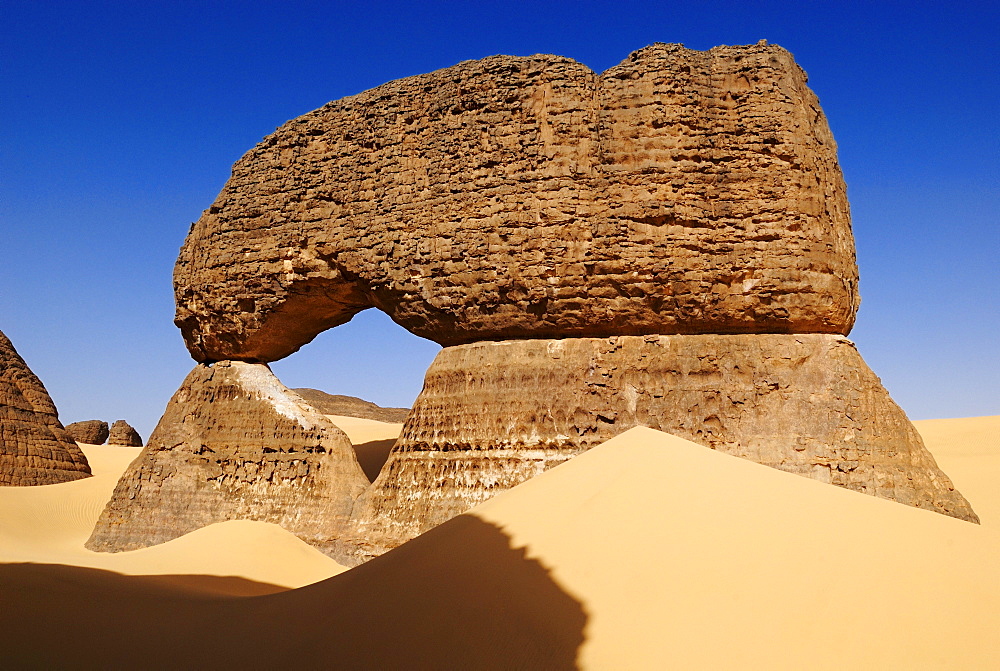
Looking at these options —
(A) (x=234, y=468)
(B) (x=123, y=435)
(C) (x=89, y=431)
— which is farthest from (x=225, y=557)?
(C) (x=89, y=431)

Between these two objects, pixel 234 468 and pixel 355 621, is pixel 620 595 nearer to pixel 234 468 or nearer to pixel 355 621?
pixel 355 621

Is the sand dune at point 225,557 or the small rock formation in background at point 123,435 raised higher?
the small rock formation in background at point 123,435

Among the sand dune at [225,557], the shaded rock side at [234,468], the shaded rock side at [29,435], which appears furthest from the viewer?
the shaded rock side at [29,435]

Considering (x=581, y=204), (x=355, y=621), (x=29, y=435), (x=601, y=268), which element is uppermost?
(x=581, y=204)

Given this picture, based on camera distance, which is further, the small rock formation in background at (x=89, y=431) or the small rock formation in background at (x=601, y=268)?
the small rock formation in background at (x=89, y=431)

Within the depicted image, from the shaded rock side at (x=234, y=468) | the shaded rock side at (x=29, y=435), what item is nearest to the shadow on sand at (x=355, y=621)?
the shaded rock side at (x=234, y=468)

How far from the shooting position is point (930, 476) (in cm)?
644

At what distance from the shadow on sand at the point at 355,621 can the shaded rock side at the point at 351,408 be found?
22.6m

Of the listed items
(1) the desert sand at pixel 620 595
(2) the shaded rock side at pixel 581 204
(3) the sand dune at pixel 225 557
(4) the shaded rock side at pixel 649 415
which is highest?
(2) the shaded rock side at pixel 581 204

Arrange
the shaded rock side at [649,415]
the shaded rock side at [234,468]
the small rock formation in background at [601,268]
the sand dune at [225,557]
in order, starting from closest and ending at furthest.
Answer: the sand dune at [225,557]
the shaded rock side at [649,415]
the small rock formation in background at [601,268]
the shaded rock side at [234,468]

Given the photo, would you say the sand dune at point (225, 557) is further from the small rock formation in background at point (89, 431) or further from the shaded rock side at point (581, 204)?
the small rock formation in background at point (89, 431)

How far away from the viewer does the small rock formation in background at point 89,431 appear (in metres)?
24.8

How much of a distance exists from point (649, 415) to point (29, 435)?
42.4 ft

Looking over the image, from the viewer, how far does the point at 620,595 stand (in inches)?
118
